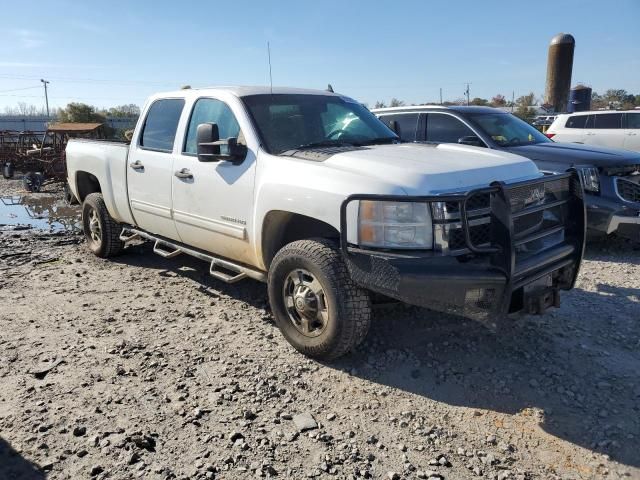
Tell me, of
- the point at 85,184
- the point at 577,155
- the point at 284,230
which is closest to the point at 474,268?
the point at 284,230

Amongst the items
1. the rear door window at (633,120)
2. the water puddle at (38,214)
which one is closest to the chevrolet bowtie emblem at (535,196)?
the water puddle at (38,214)

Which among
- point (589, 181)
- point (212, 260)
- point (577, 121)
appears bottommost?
point (212, 260)

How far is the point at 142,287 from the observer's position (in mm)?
5410

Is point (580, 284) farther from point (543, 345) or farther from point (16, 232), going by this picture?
point (16, 232)

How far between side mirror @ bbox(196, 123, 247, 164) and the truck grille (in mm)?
4788

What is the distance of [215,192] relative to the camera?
14.0ft

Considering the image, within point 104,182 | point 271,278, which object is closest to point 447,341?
point 271,278

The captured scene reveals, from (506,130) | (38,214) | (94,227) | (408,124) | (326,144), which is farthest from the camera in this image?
(38,214)

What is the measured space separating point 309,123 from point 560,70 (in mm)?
26094

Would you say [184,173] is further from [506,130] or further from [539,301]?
[506,130]

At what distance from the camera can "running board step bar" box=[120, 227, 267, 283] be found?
4191 millimetres

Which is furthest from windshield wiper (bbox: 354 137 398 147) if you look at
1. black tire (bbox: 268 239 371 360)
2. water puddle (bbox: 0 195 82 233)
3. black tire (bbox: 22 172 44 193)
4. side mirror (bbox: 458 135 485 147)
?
black tire (bbox: 22 172 44 193)

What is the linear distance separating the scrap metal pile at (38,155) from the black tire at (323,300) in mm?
12967

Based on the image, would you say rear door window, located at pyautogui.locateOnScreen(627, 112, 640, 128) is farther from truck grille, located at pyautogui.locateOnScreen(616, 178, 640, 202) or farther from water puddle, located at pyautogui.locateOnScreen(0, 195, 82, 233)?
water puddle, located at pyautogui.locateOnScreen(0, 195, 82, 233)
